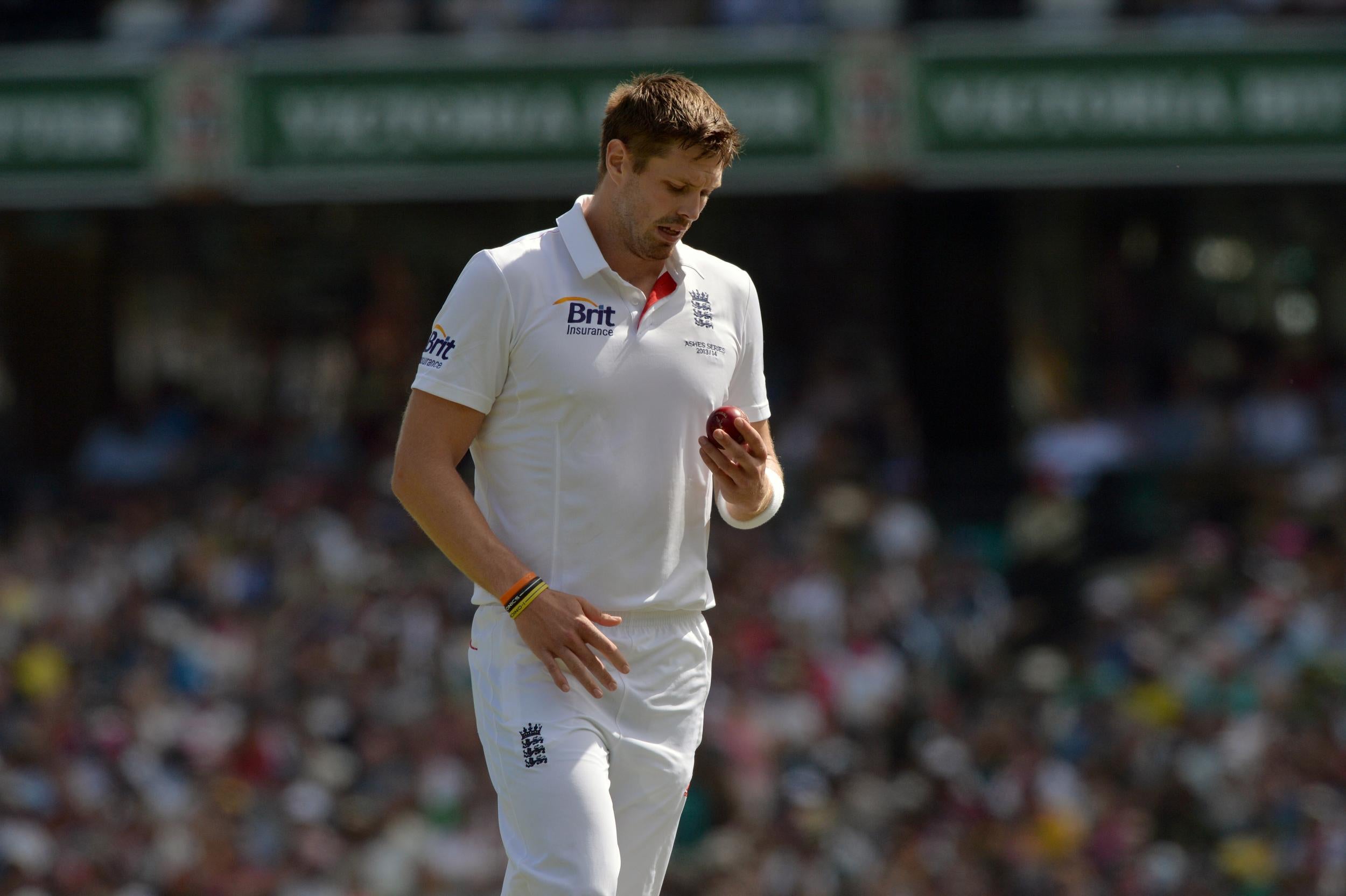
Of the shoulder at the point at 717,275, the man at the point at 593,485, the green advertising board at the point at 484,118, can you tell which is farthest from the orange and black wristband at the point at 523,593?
the green advertising board at the point at 484,118

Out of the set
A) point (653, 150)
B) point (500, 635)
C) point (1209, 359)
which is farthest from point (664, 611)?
point (1209, 359)

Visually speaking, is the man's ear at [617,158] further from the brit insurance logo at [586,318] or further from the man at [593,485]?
the brit insurance logo at [586,318]

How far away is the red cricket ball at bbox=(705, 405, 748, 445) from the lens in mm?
3604

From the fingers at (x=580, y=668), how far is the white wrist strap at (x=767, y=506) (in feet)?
1.58

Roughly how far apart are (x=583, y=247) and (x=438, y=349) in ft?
1.19

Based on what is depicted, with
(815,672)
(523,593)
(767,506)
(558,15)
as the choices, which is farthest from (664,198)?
(558,15)

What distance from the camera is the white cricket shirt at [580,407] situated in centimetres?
354

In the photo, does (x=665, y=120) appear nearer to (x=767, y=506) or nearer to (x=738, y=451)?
(x=738, y=451)

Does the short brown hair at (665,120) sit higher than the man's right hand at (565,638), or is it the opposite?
the short brown hair at (665,120)

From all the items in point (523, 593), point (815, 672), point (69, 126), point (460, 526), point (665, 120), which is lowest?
point (815, 672)

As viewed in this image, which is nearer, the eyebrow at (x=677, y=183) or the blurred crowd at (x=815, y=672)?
the eyebrow at (x=677, y=183)

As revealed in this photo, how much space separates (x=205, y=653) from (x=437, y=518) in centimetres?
893

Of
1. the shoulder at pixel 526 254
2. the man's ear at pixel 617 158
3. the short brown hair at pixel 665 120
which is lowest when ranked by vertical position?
the shoulder at pixel 526 254

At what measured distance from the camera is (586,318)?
3.58 meters
